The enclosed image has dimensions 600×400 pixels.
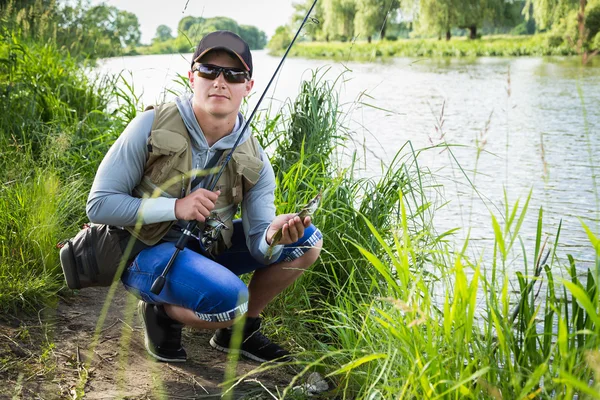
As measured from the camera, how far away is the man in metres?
2.54

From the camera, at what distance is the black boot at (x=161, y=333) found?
2740 mm

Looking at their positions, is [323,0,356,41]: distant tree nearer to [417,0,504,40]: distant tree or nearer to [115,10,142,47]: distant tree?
[417,0,504,40]: distant tree

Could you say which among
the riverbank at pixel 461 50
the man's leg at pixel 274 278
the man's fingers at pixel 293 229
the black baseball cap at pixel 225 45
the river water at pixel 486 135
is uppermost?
the black baseball cap at pixel 225 45

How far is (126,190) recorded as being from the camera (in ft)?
8.57

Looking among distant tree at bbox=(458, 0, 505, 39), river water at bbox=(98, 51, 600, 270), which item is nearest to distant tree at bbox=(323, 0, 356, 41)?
distant tree at bbox=(458, 0, 505, 39)

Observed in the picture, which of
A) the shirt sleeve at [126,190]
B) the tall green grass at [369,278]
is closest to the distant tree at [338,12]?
the tall green grass at [369,278]

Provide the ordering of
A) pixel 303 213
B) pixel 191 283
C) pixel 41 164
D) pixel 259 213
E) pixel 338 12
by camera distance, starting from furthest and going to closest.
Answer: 1. pixel 338 12
2. pixel 41 164
3. pixel 259 213
4. pixel 191 283
5. pixel 303 213

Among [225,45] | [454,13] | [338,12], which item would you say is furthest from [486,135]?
[454,13]

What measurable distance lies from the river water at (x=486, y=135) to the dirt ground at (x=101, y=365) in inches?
40.7

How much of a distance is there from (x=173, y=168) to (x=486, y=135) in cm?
740

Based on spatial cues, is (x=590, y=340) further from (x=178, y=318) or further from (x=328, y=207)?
(x=328, y=207)

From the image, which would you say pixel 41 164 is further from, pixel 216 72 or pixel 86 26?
pixel 86 26

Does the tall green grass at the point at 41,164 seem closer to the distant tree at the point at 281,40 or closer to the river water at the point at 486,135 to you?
the river water at the point at 486,135

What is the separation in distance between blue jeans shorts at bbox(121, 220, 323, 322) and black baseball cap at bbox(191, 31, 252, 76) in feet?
2.25
